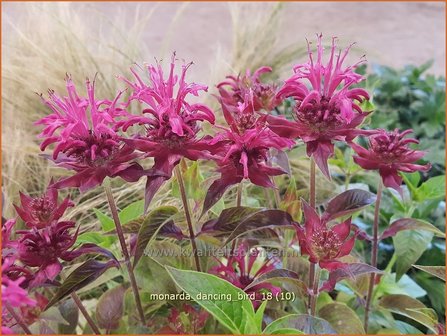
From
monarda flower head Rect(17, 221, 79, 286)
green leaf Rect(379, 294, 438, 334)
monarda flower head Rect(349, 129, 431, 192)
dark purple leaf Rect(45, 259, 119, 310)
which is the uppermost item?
monarda flower head Rect(349, 129, 431, 192)

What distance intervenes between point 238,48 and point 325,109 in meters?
0.89

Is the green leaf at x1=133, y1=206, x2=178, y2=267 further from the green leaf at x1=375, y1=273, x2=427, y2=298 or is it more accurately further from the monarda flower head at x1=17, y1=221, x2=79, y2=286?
the green leaf at x1=375, y1=273, x2=427, y2=298

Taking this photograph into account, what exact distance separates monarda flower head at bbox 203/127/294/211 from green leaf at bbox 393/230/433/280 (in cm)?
21

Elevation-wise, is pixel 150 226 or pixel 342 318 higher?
pixel 150 226

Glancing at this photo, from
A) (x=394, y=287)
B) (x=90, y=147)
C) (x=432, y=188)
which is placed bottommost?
(x=394, y=287)

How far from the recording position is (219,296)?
1.40 feet

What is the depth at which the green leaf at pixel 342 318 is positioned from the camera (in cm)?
54

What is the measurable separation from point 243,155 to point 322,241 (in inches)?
3.8

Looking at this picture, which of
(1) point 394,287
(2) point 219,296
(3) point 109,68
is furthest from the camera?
(3) point 109,68

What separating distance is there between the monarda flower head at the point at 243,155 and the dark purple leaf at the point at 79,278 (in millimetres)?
94

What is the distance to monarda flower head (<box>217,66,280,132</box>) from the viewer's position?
1.55 ft

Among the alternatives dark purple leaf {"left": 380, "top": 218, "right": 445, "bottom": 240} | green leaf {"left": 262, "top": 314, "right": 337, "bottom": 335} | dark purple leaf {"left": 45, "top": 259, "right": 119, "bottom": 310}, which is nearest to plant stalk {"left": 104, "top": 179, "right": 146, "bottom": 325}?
dark purple leaf {"left": 45, "top": 259, "right": 119, "bottom": 310}

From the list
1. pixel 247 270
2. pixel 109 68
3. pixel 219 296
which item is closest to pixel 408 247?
pixel 247 270

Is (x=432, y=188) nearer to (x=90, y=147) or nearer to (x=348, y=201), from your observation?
(x=348, y=201)
